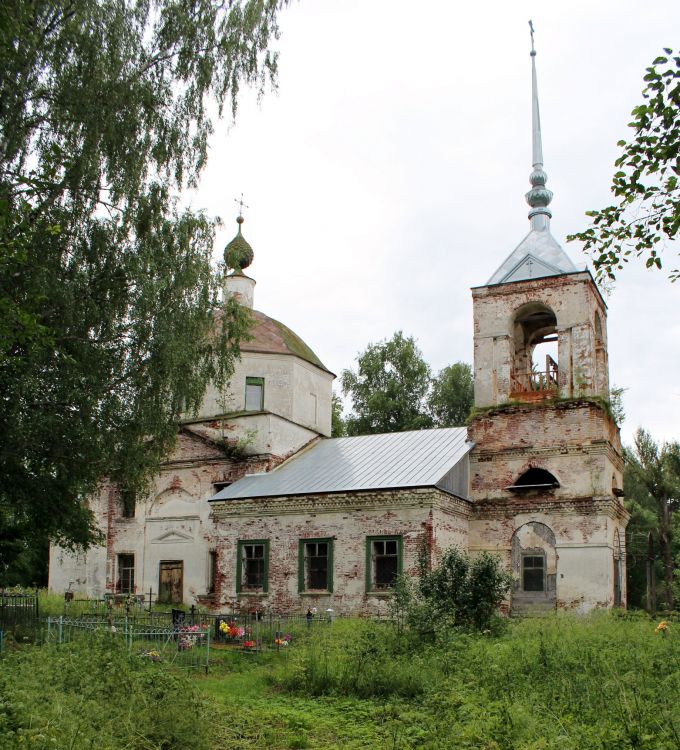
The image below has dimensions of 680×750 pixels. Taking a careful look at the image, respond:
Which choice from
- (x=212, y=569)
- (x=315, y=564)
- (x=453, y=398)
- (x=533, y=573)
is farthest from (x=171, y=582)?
(x=453, y=398)

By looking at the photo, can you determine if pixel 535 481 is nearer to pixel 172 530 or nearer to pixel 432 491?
pixel 432 491

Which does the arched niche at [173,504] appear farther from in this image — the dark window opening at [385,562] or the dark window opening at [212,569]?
the dark window opening at [385,562]

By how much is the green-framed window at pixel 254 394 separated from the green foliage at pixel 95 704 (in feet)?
48.0

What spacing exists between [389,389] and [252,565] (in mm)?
20047

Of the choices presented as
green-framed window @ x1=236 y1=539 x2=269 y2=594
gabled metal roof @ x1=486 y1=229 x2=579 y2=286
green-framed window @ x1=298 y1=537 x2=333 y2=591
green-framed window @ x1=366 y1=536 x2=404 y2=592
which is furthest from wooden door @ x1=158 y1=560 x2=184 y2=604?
gabled metal roof @ x1=486 y1=229 x2=579 y2=286

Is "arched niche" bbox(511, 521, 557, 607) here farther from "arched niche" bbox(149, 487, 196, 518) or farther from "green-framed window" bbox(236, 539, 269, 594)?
"arched niche" bbox(149, 487, 196, 518)

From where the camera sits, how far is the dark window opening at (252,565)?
20234mm

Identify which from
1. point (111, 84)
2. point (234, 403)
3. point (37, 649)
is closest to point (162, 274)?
point (111, 84)

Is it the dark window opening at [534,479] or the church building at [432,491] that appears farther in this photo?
the dark window opening at [534,479]

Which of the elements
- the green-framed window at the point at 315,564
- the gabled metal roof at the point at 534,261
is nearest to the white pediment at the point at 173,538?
the green-framed window at the point at 315,564

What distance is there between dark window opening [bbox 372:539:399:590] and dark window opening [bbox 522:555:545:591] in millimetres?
3281

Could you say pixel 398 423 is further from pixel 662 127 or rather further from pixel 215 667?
pixel 662 127

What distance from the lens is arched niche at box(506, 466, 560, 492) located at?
1998cm

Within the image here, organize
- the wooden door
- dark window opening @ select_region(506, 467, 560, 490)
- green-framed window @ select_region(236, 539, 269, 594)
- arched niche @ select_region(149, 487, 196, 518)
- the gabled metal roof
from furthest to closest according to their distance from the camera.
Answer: arched niche @ select_region(149, 487, 196, 518)
the wooden door
the gabled metal roof
dark window opening @ select_region(506, 467, 560, 490)
green-framed window @ select_region(236, 539, 269, 594)
